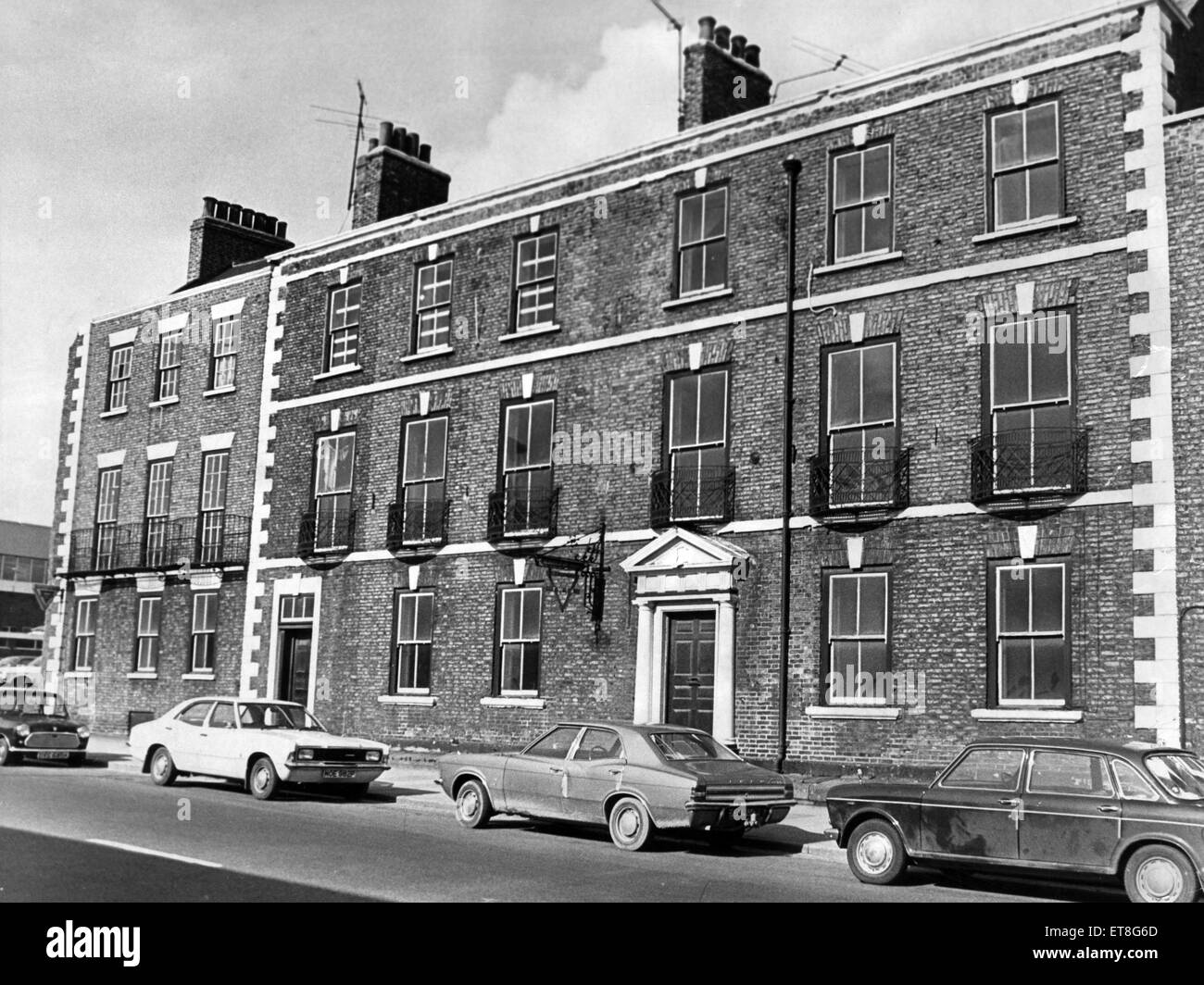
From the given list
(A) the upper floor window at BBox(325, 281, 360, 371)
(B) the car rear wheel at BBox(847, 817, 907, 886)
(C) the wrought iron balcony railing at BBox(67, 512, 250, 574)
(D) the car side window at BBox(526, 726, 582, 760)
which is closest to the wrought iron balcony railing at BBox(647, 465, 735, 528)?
(D) the car side window at BBox(526, 726, 582, 760)

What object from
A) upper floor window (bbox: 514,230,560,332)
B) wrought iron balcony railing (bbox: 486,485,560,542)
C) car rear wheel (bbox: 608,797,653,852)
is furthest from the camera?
upper floor window (bbox: 514,230,560,332)

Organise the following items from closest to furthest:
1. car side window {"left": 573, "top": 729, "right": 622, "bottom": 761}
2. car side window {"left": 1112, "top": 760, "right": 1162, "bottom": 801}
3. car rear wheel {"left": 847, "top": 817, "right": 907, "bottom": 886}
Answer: car side window {"left": 1112, "top": 760, "right": 1162, "bottom": 801} → car rear wheel {"left": 847, "top": 817, "right": 907, "bottom": 886} → car side window {"left": 573, "top": 729, "right": 622, "bottom": 761}

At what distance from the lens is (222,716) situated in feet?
65.6

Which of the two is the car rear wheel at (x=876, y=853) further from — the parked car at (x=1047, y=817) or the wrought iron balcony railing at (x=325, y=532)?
the wrought iron balcony railing at (x=325, y=532)

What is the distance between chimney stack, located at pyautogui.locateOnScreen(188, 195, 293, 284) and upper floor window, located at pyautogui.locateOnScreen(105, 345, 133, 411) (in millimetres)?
2607

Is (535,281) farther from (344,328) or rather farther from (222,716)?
(222,716)

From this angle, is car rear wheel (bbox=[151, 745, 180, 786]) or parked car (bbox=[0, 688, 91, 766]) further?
parked car (bbox=[0, 688, 91, 766])

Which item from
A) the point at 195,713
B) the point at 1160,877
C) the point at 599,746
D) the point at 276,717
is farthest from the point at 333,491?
the point at 1160,877

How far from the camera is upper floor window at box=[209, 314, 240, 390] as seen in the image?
102 ft

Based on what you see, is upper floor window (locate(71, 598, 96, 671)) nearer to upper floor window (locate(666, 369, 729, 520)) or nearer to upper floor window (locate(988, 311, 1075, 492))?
upper floor window (locate(666, 369, 729, 520))

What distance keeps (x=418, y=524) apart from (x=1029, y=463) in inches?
483

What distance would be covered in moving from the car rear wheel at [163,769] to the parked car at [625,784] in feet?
20.6

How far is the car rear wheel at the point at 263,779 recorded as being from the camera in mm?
18641
